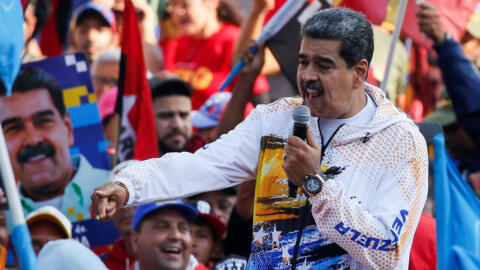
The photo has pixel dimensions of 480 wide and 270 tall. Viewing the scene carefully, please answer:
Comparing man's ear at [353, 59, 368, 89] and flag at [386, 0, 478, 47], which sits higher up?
man's ear at [353, 59, 368, 89]

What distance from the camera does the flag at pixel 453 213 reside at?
444 centimetres

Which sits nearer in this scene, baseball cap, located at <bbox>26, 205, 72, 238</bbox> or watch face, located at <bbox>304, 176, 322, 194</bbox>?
watch face, located at <bbox>304, 176, 322, 194</bbox>

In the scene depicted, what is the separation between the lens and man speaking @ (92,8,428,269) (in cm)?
312

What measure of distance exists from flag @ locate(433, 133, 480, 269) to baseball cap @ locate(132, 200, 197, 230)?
142 cm

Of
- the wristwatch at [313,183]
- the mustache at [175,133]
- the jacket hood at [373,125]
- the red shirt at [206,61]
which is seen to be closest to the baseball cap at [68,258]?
the wristwatch at [313,183]

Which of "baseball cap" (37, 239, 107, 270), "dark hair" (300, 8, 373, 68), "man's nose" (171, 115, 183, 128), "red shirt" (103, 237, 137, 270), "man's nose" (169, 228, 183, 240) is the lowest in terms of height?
"red shirt" (103, 237, 137, 270)

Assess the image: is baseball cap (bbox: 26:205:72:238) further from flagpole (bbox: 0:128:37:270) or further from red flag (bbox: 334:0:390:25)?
red flag (bbox: 334:0:390:25)

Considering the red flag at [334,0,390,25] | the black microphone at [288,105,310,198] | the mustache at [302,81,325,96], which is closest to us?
the black microphone at [288,105,310,198]

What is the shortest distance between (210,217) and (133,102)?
1129 mm

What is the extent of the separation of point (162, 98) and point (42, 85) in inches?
43.5

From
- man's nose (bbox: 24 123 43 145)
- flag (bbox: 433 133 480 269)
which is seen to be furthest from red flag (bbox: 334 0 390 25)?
man's nose (bbox: 24 123 43 145)

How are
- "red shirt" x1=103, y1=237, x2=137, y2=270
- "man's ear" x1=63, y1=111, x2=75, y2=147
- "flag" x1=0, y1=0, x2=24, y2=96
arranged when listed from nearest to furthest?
"flag" x1=0, y1=0, x2=24, y2=96 → "red shirt" x1=103, y1=237, x2=137, y2=270 → "man's ear" x1=63, y1=111, x2=75, y2=147

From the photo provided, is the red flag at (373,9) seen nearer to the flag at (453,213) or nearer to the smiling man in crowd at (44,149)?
the flag at (453,213)

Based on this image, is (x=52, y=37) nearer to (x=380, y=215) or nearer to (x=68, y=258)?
(x=68, y=258)
